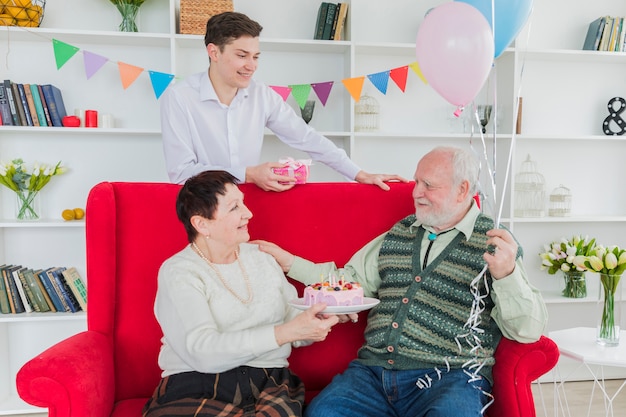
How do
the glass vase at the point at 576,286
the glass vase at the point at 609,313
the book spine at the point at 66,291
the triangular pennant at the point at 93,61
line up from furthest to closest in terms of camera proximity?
the glass vase at the point at 576,286, the book spine at the point at 66,291, the triangular pennant at the point at 93,61, the glass vase at the point at 609,313

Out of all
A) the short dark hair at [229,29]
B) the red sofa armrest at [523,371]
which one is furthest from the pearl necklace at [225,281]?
the short dark hair at [229,29]

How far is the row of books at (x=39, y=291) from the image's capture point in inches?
127

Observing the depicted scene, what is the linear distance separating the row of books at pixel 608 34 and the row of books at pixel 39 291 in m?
3.38

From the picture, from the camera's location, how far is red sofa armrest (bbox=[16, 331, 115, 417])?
156cm

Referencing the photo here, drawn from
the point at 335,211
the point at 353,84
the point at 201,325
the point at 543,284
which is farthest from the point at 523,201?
the point at 201,325

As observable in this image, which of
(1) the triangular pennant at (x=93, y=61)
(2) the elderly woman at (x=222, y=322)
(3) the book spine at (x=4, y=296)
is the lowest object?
(3) the book spine at (x=4, y=296)

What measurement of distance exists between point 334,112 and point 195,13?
1.02m

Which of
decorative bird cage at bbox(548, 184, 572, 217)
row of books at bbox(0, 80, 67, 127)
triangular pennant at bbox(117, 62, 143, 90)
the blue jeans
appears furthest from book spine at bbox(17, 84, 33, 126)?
decorative bird cage at bbox(548, 184, 572, 217)

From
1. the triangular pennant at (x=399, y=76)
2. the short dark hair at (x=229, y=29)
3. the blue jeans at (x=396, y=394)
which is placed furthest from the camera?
the triangular pennant at (x=399, y=76)

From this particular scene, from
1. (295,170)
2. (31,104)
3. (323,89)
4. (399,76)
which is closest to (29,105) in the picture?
(31,104)

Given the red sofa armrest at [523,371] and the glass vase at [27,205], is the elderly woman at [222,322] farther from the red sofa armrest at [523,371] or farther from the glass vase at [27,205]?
the glass vase at [27,205]

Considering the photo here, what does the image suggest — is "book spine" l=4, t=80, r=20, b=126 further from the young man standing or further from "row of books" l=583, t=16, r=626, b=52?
"row of books" l=583, t=16, r=626, b=52

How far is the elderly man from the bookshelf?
1.58 metres

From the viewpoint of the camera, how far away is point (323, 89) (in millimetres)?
3482
